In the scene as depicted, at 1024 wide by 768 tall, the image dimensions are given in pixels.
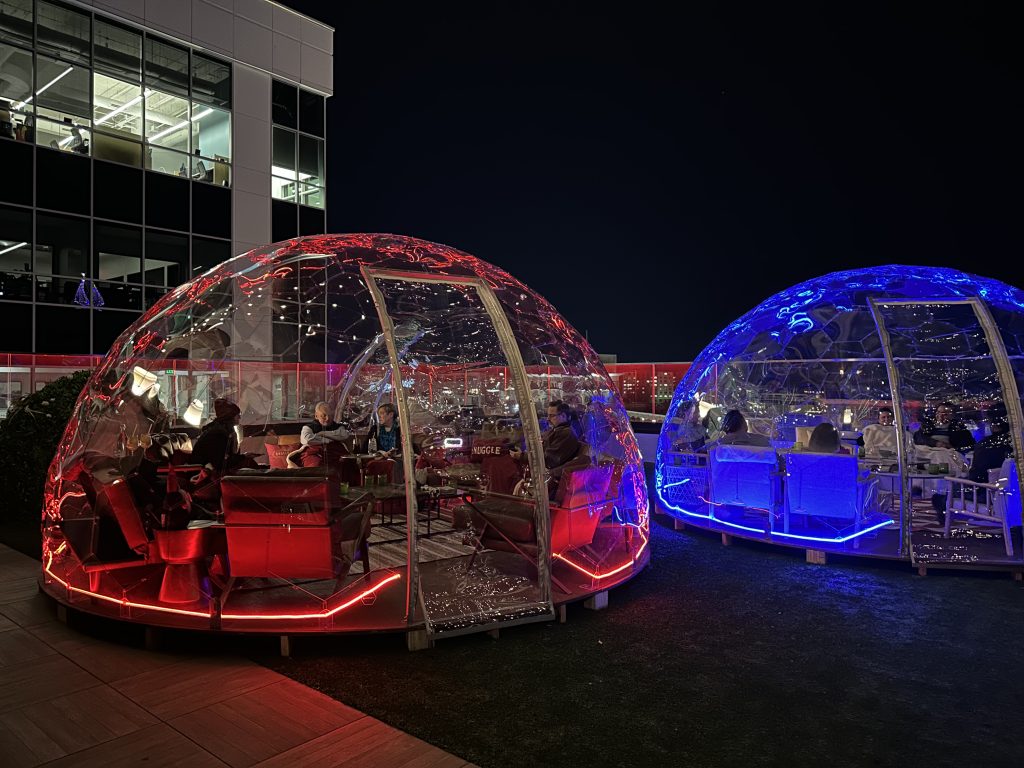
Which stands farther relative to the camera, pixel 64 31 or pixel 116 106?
pixel 116 106

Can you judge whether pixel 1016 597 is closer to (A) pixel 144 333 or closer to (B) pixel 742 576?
(B) pixel 742 576

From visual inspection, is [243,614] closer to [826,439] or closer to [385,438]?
[385,438]

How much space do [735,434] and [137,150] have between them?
50.3ft

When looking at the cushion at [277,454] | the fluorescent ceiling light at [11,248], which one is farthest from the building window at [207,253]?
the cushion at [277,454]

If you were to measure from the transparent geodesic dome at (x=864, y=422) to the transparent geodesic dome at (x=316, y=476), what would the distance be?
89.2 inches

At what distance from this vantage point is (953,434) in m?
8.81

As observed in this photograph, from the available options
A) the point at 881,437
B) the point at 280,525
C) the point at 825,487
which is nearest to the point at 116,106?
the point at 280,525

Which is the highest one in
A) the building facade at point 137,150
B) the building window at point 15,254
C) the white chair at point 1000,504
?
the building facade at point 137,150

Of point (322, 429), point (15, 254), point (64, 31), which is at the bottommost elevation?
point (322, 429)

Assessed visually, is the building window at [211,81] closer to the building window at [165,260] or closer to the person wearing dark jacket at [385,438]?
the building window at [165,260]

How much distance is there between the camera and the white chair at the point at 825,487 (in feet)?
24.6

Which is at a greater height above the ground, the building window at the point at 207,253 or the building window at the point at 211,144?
the building window at the point at 211,144

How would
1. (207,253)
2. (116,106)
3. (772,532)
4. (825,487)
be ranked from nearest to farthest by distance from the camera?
(825,487), (772,532), (116,106), (207,253)

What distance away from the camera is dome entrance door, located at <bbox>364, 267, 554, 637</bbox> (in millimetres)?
5152
